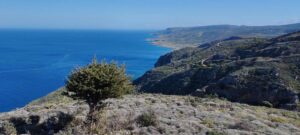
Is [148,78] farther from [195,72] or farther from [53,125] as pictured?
[53,125]

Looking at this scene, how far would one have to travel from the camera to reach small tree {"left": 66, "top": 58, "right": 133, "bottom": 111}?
67.3 feet

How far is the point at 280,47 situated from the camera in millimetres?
93625

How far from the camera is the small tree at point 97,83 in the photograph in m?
20.5

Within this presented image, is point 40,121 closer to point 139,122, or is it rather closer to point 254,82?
point 139,122

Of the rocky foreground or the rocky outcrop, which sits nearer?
the rocky foreground

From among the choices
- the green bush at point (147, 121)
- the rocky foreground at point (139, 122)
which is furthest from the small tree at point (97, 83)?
the green bush at point (147, 121)

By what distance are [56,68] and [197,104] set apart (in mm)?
156045

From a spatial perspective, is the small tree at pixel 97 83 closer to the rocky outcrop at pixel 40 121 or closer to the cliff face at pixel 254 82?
the rocky outcrop at pixel 40 121

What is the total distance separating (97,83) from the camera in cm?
2070

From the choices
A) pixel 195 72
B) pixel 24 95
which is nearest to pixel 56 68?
pixel 24 95

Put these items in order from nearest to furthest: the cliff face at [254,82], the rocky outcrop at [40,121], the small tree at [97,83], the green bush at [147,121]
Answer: the green bush at [147,121], the rocky outcrop at [40,121], the small tree at [97,83], the cliff face at [254,82]

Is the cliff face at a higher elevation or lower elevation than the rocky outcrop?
lower

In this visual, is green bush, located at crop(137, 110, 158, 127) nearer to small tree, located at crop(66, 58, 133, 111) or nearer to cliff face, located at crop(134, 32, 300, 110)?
small tree, located at crop(66, 58, 133, 111)

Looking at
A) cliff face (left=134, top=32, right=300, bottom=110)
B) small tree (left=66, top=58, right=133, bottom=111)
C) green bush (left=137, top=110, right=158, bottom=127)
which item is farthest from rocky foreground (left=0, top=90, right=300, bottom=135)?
cliff face (left=134, top=32, right=300, bottom=110)
